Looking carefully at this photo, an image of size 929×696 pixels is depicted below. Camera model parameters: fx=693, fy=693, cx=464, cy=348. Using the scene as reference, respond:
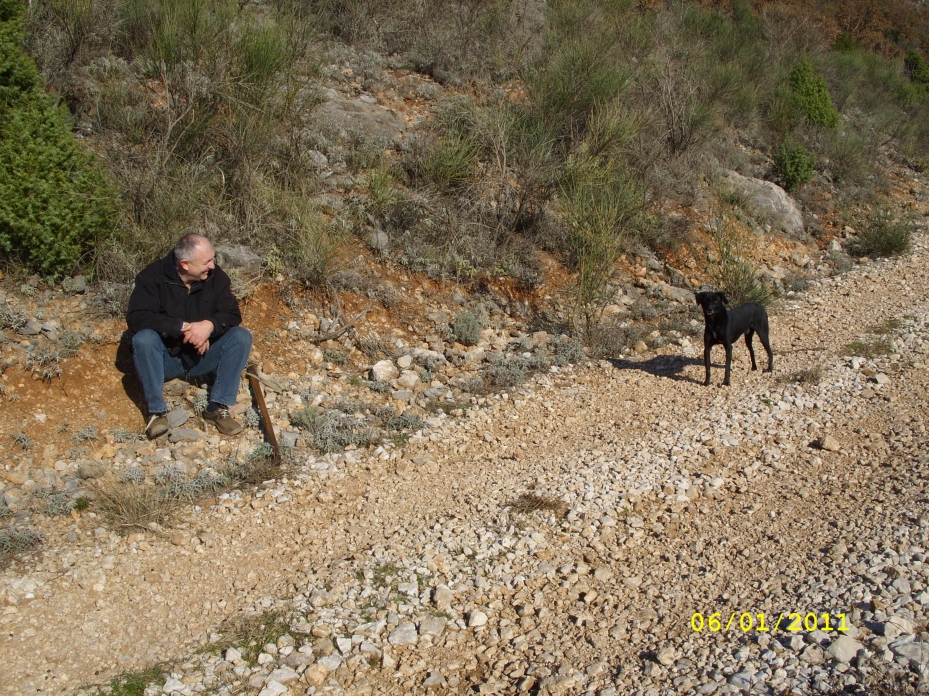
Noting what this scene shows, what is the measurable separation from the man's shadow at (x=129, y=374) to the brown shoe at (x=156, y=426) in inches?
8.2

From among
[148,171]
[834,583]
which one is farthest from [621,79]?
[834,583]


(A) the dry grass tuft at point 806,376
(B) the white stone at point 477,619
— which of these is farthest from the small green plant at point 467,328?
(B) the white stone at point 477,619

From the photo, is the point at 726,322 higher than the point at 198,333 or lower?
lower

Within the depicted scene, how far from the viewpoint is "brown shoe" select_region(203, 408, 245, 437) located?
473 cm

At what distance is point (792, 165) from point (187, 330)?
386 inches

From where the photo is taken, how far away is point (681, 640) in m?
3.09

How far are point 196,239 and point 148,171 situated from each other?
185 cm

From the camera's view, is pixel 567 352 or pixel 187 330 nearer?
pixel 187 330

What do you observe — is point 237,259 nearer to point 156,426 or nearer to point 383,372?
point 383,372

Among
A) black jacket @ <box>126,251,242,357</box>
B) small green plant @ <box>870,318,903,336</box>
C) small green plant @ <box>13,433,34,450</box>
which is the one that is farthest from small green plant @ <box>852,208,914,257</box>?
small green plant @ <box>13,433,34,450</box>

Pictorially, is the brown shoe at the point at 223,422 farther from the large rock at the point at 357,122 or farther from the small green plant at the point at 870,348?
the small green plant at the point at 870,348

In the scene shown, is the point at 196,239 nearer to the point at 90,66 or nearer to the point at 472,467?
the point at 472,467
